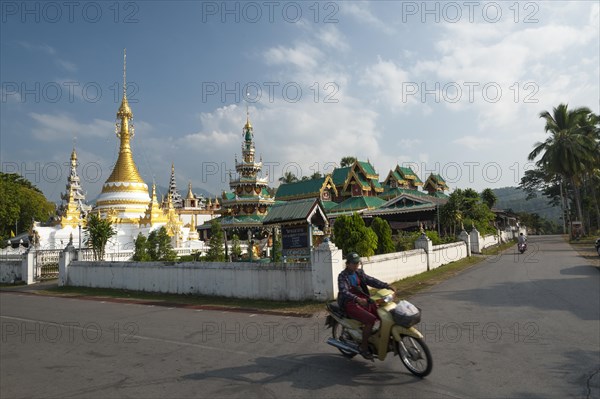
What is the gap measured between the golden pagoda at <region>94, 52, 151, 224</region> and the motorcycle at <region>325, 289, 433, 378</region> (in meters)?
35.3

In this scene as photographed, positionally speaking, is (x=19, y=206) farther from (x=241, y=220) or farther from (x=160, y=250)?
(x=160, y=250)

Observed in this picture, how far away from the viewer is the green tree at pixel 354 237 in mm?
14164

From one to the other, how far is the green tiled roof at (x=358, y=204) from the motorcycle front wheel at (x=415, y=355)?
36682 millimetres

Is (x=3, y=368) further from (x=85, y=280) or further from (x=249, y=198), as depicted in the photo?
(x=249, y=198)

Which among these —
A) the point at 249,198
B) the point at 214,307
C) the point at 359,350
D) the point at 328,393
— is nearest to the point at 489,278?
the point at 214,307

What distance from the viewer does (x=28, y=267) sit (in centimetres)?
2083

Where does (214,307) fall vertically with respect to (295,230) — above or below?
below

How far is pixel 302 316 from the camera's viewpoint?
9633mm

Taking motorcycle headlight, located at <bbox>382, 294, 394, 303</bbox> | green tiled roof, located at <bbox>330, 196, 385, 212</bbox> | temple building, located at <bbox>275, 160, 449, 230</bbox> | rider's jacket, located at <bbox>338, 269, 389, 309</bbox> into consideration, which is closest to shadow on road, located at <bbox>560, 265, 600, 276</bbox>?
rider's jacket, located at <bbox>338, 269, 389, 309</bbox>

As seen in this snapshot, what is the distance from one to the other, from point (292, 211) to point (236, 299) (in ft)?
10.9

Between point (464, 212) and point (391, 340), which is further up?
point (464, 212)

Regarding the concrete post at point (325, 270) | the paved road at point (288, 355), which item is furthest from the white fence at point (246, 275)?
the paved road at point (288, 355)

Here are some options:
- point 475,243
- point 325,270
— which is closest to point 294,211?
point 325,270

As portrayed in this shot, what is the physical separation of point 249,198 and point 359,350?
24.2m
